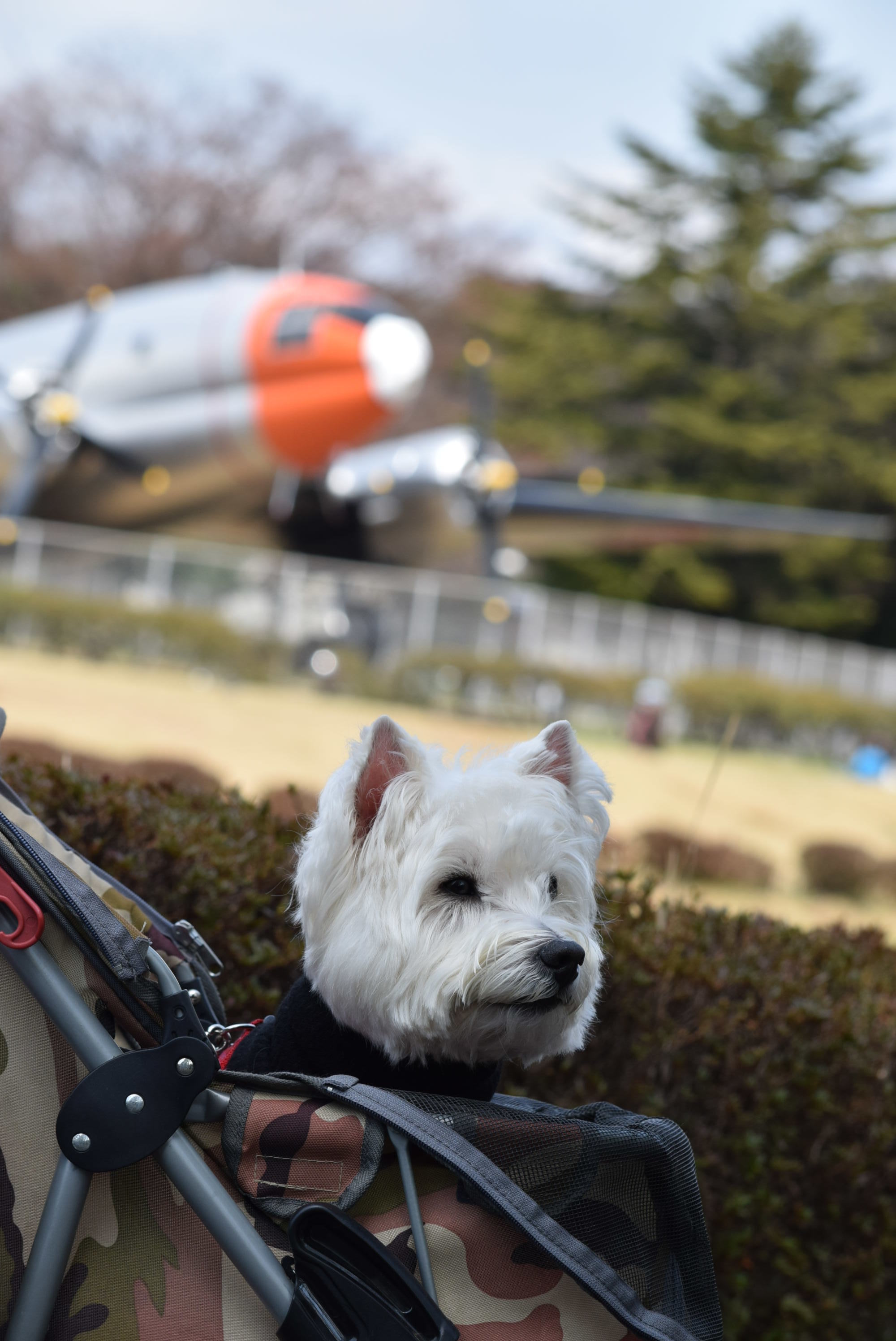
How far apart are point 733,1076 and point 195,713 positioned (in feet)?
42.2

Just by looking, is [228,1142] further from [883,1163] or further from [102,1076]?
[883,1163]

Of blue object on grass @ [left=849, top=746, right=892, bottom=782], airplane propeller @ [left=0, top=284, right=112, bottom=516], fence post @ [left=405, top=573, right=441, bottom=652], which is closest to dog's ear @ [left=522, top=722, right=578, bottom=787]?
blue object on grass @ [left=849, top=746, right=892, bottom=782]

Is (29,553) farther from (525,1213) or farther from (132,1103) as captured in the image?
(525,1213)

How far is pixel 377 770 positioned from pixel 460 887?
0.76 ft

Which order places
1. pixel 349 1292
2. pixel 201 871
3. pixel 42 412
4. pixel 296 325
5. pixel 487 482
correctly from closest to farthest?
pixel 349 1292 < pixel 201 871 < pixel 296 325 < pixel 42 412 < pixel 487 482

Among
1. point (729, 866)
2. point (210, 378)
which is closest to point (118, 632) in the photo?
point (210, 378)

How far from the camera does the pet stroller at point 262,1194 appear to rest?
4.60ft

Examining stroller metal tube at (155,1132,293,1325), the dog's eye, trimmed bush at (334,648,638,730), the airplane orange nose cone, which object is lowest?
trimmed bush at (334,648,638,730)

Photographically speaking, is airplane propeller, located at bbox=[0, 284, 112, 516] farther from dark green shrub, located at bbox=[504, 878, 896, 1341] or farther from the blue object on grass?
dark green shrub, located at bbox=[504, 878, 896, 1341]

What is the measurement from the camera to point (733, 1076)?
8.71 feet

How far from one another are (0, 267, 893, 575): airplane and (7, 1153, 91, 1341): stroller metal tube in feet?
64.8

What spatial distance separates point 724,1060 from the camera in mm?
2643

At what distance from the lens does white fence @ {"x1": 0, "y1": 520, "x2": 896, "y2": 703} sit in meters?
21.1

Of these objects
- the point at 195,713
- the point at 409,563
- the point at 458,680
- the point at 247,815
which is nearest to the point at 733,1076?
the point at 247,815
